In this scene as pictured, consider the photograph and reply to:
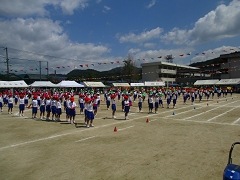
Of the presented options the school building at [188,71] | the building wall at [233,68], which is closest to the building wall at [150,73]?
the school building at [188,71]

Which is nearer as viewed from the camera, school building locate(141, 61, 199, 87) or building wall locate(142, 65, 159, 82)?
school building locate(141, 61, 199, 87)

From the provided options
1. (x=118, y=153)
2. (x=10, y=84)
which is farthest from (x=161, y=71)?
(x=118, y=153)

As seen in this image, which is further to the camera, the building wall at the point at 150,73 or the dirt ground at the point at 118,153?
the building wall at the point at 150,73

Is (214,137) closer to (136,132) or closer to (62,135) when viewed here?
(136,132)

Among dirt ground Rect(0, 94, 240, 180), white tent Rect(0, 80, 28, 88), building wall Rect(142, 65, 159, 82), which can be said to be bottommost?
dirt ground Rect(0, 94, 240, 180)

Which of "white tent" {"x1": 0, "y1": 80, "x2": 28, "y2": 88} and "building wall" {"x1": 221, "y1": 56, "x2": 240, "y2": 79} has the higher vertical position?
"building wall" {"x1": 221, "y1": 56, "x2": 240, "y2": 79}

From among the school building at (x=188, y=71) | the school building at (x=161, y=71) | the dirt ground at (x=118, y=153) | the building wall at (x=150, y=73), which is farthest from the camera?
the building wall at (x=150, y=73)

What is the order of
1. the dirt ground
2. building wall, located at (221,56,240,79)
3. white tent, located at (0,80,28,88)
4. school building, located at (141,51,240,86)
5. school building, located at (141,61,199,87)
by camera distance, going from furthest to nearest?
school building, located at (141,61,199,87) → school building, located at (141,51,240,86) → building wall, located at (221,56,240,79) → white tent, located at (0,80,28,88) → the dirt ground

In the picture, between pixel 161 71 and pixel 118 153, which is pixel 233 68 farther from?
pixel 118 153

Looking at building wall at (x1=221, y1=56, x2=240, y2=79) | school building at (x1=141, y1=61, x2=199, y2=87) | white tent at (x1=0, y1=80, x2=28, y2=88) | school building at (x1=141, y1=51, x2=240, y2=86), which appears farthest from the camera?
school building at (x1=141, y1=61, x2=199, y2=87)

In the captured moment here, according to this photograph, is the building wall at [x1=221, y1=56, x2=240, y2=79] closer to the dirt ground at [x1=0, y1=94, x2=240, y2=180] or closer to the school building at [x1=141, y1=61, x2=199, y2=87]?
the school building at [x1=141, y1=61, x2=199, y2=87]

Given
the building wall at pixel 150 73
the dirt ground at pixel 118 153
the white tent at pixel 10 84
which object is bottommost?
the dirt ground at pixel 118 153

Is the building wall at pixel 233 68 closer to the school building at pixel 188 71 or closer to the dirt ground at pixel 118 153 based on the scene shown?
the school building at pixel 188 71

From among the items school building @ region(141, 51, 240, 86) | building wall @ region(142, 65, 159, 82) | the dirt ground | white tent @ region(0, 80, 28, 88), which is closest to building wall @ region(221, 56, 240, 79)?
school building @ region(141, 51, 240, 86)
